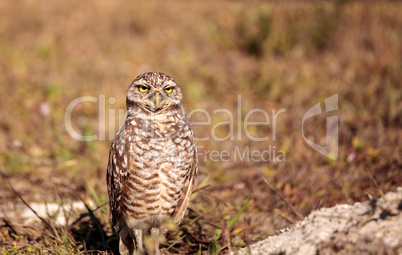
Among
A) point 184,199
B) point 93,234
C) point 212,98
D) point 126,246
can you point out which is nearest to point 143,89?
point 184,199

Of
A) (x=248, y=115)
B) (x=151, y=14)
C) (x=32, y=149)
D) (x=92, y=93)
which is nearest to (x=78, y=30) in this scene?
(x=151, y=14)

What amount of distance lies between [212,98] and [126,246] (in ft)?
10.9

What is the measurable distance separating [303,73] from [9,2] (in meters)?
6.37

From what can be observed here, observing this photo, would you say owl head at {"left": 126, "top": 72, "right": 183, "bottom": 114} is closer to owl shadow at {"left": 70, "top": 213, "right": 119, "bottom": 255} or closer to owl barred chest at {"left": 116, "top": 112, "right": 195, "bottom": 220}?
owl barred chest at {"left": 116, "top": 112, "right": 195, "bottom": 220}

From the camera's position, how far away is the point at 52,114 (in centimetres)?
582

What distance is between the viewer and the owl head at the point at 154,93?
2.96 meters

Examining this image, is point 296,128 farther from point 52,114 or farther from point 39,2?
point 39,2

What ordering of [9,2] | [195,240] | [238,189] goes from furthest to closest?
[9,2]
[238,189]
[195,240]

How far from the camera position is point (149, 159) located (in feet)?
9.43

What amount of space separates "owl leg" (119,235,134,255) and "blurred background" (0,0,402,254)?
0.51 feet

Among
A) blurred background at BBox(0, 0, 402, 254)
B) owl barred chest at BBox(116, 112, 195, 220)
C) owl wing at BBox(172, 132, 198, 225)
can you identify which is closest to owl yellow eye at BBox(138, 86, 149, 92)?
owl barred chest at BBox(116, 112, 195, 220)

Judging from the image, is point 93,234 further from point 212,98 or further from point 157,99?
point 212,98

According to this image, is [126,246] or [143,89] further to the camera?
[126,246]

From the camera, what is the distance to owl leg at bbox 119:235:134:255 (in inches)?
124
